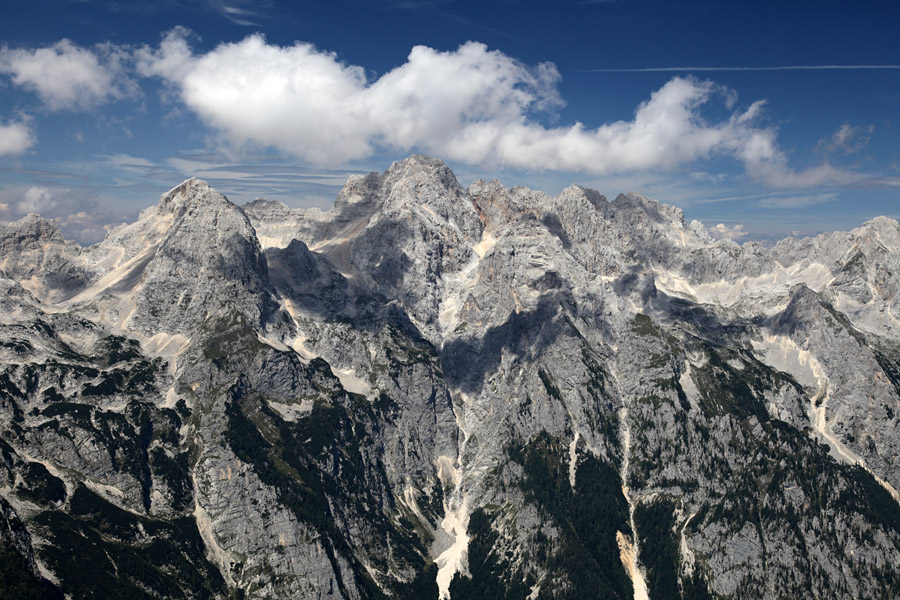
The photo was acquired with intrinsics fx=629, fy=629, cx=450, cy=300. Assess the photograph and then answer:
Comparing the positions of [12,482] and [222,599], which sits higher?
[12,482]

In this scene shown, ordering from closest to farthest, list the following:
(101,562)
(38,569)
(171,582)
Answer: (38,569), (101,562), (171,582)

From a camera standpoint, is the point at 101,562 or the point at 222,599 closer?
the point at 101,562

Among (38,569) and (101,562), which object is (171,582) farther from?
(38,569)

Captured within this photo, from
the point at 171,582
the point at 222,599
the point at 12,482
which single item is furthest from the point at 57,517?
the point at 222,599

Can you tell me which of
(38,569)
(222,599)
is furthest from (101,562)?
(222,599)

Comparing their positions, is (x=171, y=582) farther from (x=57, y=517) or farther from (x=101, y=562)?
(x=57, y=517)

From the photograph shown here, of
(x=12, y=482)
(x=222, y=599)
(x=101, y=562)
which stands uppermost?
(x=12, y=482)

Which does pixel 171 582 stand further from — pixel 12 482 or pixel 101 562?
pixel 12 482

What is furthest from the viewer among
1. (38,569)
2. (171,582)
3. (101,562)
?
(171,582)

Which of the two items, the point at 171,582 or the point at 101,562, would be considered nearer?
the point at 101,562
